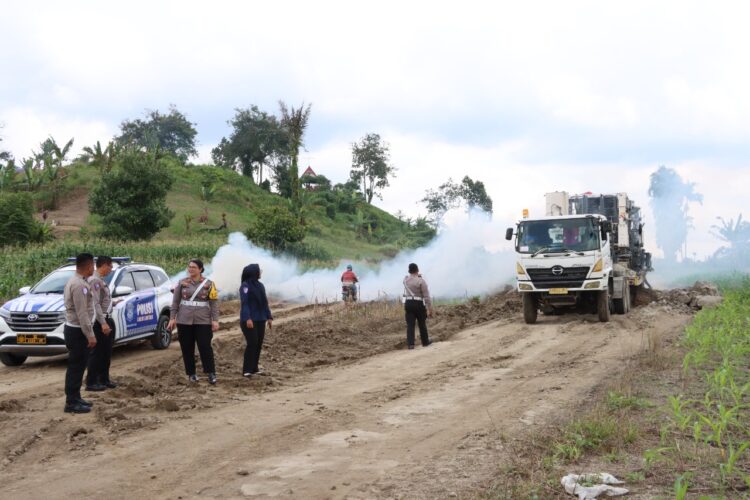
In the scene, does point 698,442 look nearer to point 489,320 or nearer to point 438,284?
point 489,320

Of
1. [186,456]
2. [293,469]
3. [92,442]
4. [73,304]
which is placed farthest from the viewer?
[73,304]

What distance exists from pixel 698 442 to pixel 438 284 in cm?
2255

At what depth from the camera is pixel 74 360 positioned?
8562 millimetres

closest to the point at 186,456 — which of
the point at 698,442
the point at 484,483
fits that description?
the point at 484,483

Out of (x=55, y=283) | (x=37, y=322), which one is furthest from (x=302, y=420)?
(x=55, y=283)

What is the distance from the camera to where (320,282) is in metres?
31.3

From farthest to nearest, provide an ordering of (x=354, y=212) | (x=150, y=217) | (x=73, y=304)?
(x=354, y=212), (x=150, y=217), (x=73, y=304)

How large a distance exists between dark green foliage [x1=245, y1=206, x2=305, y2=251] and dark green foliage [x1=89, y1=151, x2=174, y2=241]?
21.8 feet

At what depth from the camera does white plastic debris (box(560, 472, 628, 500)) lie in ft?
17.3

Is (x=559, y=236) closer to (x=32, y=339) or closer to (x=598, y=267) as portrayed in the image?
(x=598, y=267)

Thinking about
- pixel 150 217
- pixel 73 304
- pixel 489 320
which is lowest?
pixel 489 320

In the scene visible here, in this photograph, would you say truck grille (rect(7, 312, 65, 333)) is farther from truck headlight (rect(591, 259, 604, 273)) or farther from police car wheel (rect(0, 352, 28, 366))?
truck headlight (rect(591, 259, 604, 273))

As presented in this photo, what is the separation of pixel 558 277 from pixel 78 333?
12.9 m

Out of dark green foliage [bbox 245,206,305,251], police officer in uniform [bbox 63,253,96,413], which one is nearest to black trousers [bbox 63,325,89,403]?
police officer in uniform [bbox 63,253,96,413]
